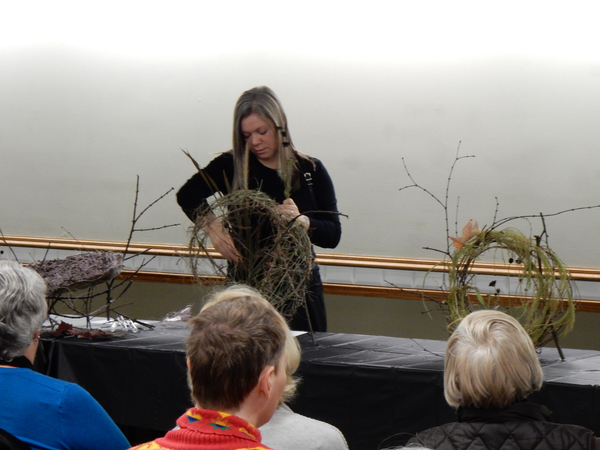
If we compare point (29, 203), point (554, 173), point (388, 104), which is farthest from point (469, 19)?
point (29, 203)

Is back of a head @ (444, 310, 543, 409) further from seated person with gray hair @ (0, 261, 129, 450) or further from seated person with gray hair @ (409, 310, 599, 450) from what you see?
seated person with gray hair @ (0, 261, 129, 450)

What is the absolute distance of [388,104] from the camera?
434cm

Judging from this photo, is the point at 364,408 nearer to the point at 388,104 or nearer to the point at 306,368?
the point at 306,368

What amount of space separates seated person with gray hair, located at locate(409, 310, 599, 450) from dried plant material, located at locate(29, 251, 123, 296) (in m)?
1.51

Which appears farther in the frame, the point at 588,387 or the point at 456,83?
the point at 456,83

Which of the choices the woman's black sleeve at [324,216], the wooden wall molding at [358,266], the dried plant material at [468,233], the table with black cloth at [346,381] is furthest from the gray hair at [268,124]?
the dried plant material at [468,233]

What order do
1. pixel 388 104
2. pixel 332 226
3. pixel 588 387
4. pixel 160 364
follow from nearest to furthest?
pixel 588 387
pixel 160 364
pixel 332 226
pixel 388 104

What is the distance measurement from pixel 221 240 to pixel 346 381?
701 mm

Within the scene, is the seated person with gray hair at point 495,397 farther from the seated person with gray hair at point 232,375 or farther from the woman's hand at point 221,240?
the woman's hand at point 221,240

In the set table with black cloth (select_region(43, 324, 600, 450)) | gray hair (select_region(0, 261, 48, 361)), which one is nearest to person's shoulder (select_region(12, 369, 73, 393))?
gray hair (select_region(0, 261, 48, 361))

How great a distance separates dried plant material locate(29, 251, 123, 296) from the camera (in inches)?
102

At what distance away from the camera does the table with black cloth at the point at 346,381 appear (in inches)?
81.4

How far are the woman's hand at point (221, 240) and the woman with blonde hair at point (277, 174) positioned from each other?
0.54ft

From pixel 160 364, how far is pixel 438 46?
2.63 m
